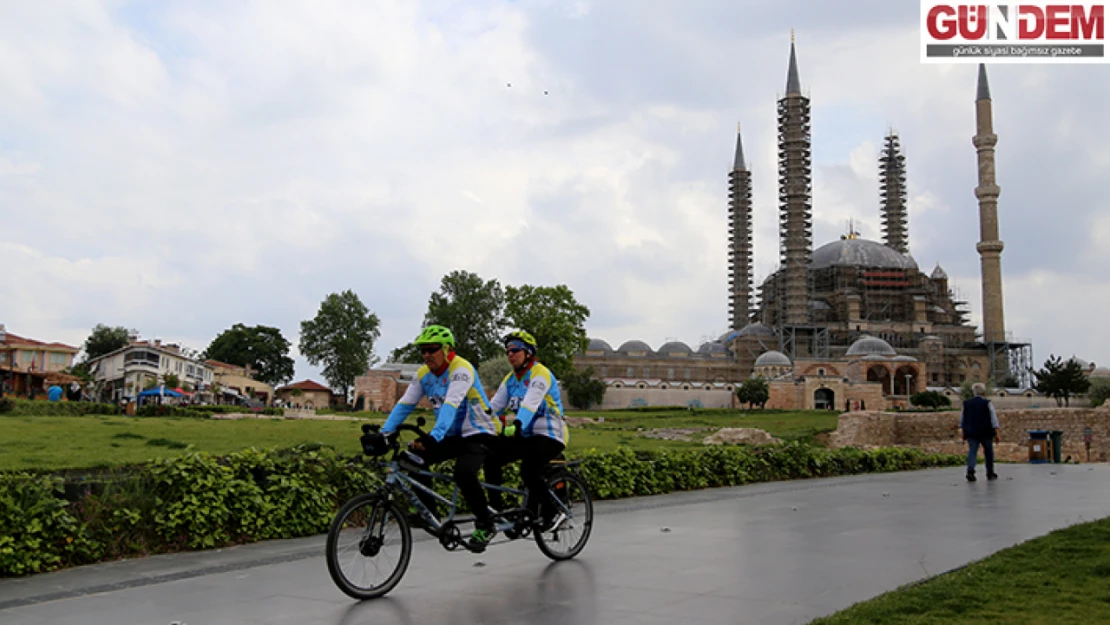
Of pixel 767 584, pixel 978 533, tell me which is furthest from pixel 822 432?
pixel 767 584

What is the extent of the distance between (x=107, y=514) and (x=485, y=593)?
3208 mm

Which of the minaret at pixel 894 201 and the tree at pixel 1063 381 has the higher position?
the minaret at pixel 894 201

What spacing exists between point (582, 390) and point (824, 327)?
88.1ft

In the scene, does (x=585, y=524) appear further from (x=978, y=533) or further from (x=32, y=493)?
(x=32, y=493)

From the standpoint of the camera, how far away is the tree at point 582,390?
225 feet

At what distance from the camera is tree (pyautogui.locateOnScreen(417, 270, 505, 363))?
7081 cm

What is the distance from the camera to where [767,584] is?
5.79 metres

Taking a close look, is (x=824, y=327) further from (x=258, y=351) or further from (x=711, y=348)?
(x=258, y=351)

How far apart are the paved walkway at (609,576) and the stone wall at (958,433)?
25335mm

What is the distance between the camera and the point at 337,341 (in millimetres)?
74875

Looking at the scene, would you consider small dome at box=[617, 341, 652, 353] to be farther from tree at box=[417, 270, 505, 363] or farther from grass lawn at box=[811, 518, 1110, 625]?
grass lawn at box=[811, 518, 1110, 625]

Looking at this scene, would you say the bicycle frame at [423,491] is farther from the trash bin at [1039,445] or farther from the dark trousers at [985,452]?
the trash bin at [1039,445]

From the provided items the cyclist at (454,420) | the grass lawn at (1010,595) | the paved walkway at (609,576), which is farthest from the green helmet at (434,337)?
the grass lawn at (1010,595)

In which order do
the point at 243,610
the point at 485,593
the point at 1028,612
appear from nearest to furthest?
the point at 1028,612
the point at 243,610
the point at 485,593
